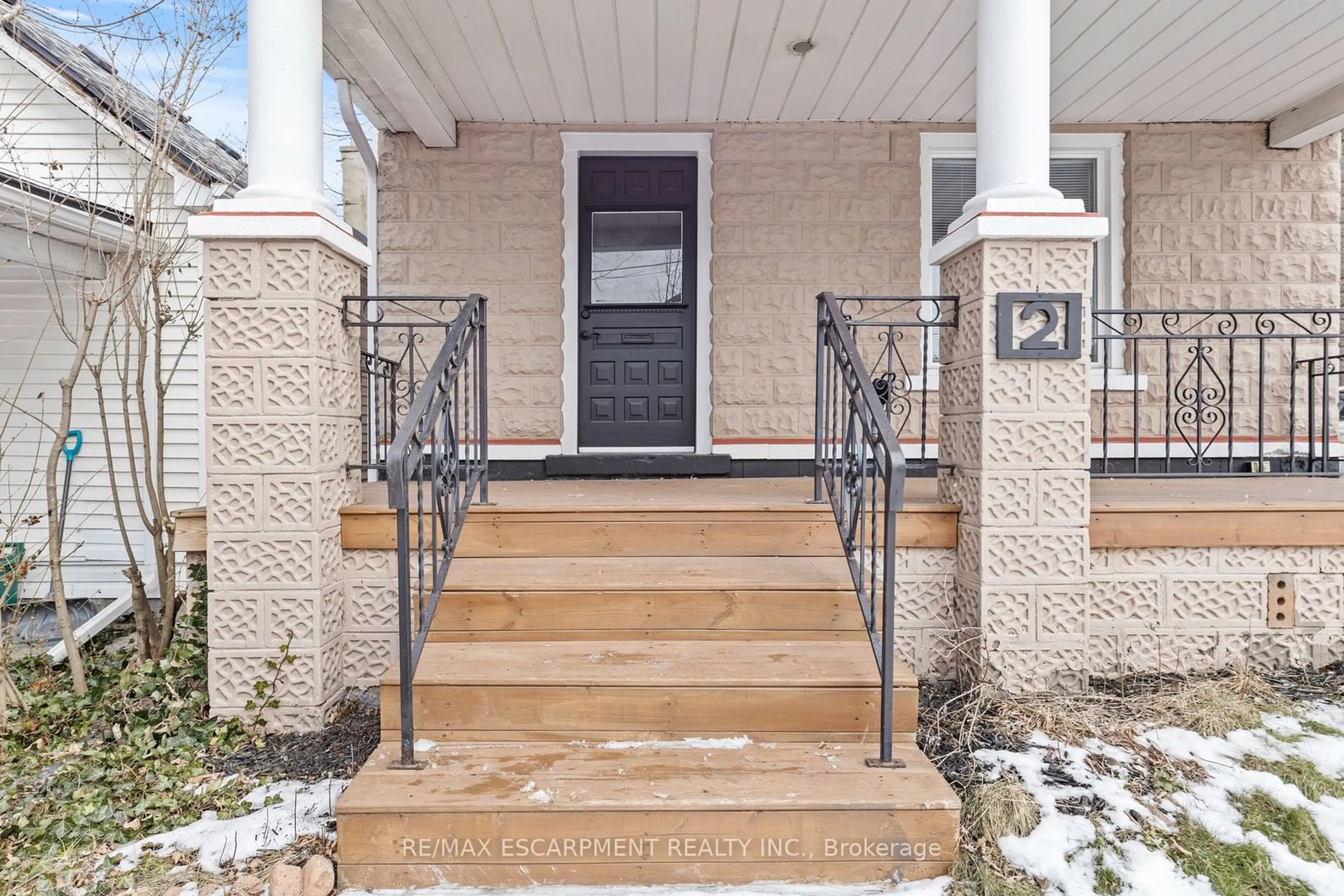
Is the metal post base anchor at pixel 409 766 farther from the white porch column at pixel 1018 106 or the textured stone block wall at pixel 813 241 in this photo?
the textured stone block wall at pixel 813 241

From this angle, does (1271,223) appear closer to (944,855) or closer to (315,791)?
(944,855)

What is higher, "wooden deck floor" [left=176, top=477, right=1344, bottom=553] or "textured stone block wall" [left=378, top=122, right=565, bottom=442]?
"textured stone block wall" [left=378, top=122, right=565, bottom=442]

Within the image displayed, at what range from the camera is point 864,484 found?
255 cm

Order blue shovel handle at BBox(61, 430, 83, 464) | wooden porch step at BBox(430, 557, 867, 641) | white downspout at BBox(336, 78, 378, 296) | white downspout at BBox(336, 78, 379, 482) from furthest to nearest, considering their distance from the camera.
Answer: blue shovel handle at BBox(61, 430, 83, 464)
white downspout at BBox(336, 78, 378, 296)
white downspout at BBox(336, 78, 379, 482)
wooden porch step at BBox(430, 557, 867, 641)

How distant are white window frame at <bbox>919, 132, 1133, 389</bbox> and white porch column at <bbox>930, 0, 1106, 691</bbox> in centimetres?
221

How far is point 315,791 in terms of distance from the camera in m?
2.38

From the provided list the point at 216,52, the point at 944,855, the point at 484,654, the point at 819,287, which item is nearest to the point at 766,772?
the point at 944,855

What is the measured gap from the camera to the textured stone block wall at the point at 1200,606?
10.2 ft

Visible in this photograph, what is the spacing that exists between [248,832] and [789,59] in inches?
170

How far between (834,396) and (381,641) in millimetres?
2108

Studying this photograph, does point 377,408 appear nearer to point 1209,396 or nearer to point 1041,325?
point 1041,325

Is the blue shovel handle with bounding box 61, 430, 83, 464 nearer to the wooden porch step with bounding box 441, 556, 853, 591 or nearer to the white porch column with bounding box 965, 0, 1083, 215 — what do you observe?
the wooden porch step with bounding box 441, 556, 853, 591

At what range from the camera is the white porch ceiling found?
3.70 metres

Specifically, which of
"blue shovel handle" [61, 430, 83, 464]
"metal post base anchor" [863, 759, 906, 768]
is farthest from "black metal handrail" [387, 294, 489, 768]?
"blue shovel handle" [61, 430, 83, 464]
